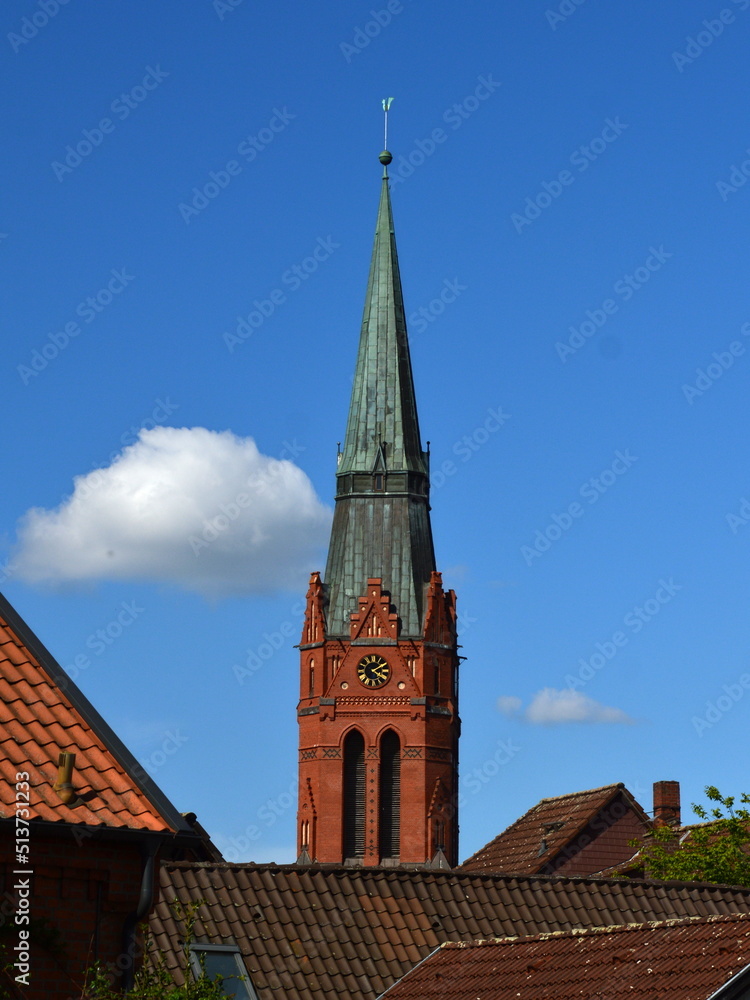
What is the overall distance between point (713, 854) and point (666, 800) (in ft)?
59.6

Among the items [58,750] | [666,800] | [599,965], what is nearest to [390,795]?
[666,800]

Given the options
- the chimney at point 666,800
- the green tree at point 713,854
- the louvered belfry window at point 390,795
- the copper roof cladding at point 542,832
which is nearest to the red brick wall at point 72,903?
the green tree at point 713,854

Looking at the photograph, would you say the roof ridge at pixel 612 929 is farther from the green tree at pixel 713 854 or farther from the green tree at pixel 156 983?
the green tree at pixel 713 854

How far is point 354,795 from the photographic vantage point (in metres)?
83.7

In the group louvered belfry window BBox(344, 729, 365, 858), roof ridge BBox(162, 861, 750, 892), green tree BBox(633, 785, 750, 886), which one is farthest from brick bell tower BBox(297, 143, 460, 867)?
roof ridge BBox(162, 861, 750, 892)

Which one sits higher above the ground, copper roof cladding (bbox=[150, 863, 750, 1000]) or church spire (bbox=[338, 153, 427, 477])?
church spire (bbox=[338, 153, 427, 477])

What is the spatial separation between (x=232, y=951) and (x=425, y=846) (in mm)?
62837

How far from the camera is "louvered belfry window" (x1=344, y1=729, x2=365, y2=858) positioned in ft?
270

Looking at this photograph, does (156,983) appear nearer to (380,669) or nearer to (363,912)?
(363,912)

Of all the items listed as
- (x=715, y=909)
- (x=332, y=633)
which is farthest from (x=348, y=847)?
(x=715, y=909)

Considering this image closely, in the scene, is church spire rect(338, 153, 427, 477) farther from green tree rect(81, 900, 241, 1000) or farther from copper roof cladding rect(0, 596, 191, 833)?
copper roof cladding rect(0, 596, 191, 833)

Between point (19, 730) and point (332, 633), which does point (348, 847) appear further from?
point (19, 730)

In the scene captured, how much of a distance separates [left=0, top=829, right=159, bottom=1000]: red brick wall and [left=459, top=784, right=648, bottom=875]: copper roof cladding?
116ft

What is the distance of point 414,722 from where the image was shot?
8500 cm
